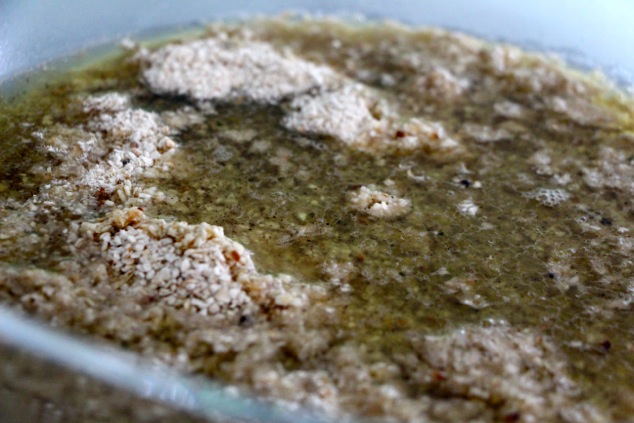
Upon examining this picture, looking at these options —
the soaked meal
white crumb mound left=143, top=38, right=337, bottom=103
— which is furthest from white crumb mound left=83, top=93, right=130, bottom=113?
white crumb mound left=143, top=38, right=337, bottom=103

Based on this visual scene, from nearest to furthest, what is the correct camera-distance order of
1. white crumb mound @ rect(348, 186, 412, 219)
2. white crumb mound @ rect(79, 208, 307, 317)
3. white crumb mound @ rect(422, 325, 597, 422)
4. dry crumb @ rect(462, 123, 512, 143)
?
1. white crumb mound @ rect(422, 325, 597, 422)
2. white crumb mound @ rect(79, 208, 307, 317)
3. white crumb mound @ rect(348, 186, 412, 219)
4. dry crumb @ rect(462, 123, 512, 143)

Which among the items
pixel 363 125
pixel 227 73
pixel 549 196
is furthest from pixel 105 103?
pixel 549 196

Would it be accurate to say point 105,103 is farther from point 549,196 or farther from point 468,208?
point 549,196

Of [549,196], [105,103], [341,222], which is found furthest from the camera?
[105,103]

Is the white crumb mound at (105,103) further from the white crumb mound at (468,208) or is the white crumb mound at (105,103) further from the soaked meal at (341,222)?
the white crumb mound at (468,208)

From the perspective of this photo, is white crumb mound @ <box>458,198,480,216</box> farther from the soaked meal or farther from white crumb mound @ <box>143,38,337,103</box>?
white crumb mound @ <box>143,38,337,103</box>
